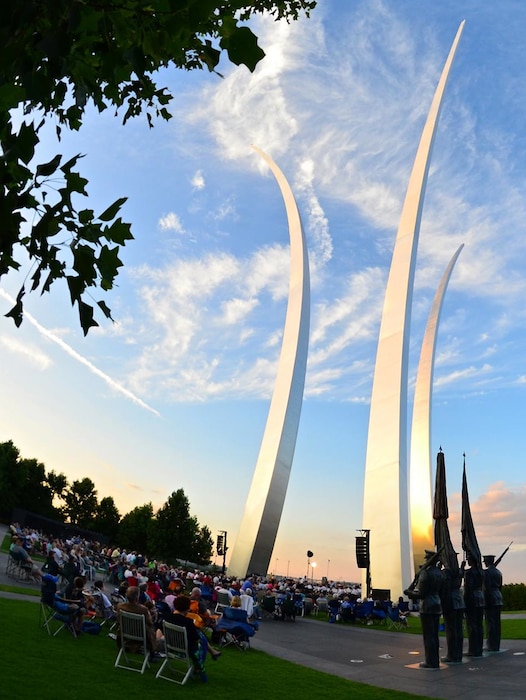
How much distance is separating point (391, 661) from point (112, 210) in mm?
10150

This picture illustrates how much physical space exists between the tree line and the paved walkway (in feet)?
156

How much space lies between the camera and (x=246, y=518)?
2734cm

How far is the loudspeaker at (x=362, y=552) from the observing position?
2214cm

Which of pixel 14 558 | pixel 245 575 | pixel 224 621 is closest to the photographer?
pixel 224 621

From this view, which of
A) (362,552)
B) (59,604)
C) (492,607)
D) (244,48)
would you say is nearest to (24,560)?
(59,604)

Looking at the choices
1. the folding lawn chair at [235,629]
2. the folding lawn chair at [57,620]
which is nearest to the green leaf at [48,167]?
the folding lawn chair at [57,620]

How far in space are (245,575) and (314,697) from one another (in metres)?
19.6

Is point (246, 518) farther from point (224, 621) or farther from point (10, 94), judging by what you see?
point (10, 94)

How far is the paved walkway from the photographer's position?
8.07 meters

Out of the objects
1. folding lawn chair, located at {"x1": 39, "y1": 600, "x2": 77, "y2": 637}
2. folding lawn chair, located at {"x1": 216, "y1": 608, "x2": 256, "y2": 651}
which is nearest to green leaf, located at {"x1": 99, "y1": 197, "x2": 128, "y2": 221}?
folding lawn chair, located at {"x1": 39, "y1": 600, "x2": 77, "y2": 637}

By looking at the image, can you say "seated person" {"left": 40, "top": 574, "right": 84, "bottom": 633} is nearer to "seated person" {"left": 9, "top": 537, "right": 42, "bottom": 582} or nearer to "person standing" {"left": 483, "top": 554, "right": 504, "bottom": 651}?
"seated person" {"left": 9, "top": 537, "right": 42, "bottom": 582}

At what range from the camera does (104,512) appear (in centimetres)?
8275

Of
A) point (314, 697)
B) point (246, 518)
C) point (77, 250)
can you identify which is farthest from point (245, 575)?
point (77, 250)

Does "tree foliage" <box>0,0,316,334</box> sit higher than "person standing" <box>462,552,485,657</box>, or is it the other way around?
"tree foliage" <box>0,0,316,334</box>
